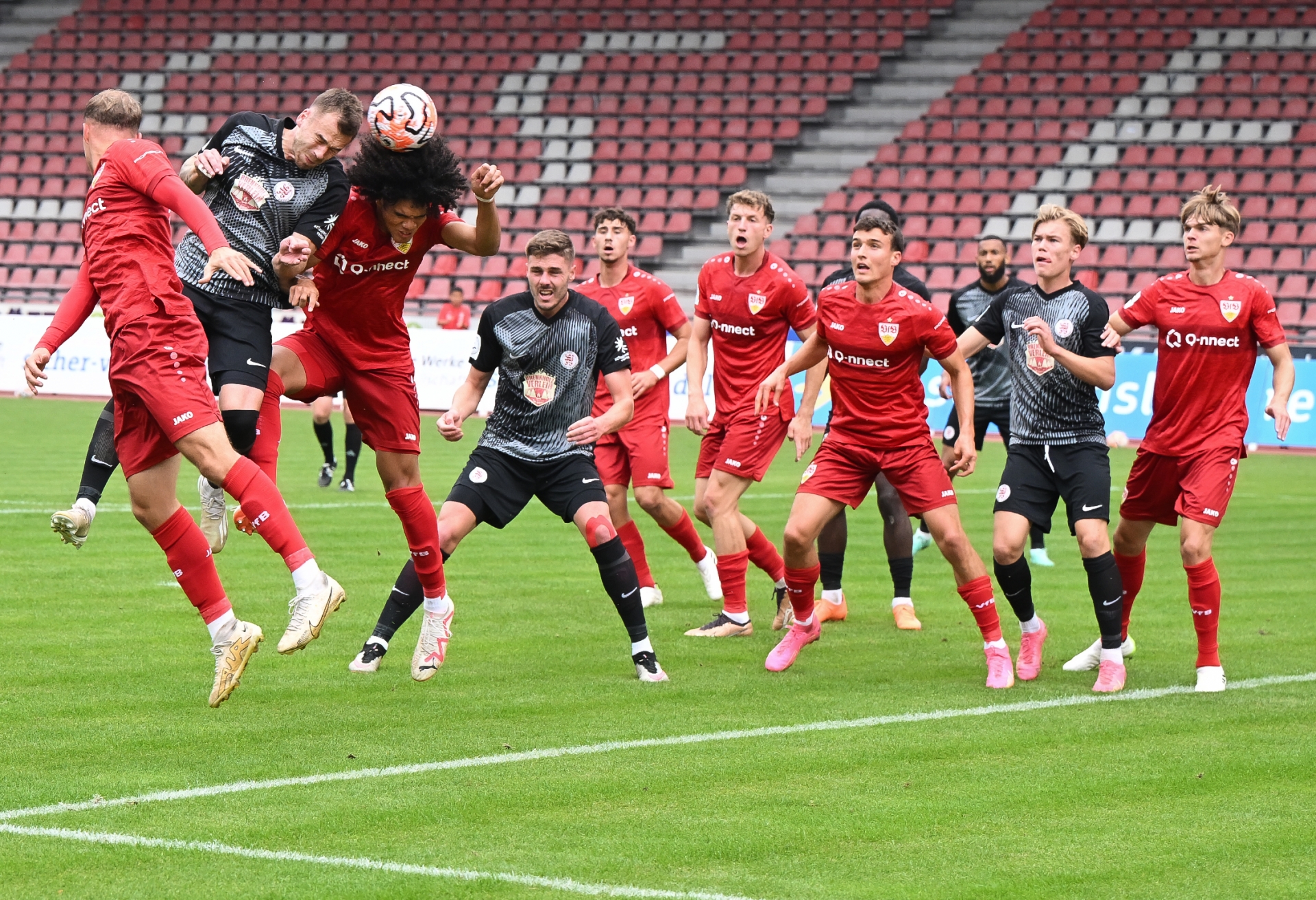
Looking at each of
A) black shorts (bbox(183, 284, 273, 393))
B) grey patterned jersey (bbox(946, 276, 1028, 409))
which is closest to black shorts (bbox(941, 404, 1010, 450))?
grey patterned jersey (bbox(946, 276, 1028, 409))

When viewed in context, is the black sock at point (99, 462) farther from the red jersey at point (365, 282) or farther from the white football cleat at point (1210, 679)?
the white football cleat at point (1210, 679)

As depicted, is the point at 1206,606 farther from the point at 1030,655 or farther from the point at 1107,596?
the point at 1030,655

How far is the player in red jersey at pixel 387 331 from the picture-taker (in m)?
7.73

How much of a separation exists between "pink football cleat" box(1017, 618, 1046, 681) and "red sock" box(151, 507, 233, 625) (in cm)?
369

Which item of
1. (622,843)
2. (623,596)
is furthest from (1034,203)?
(622,843)

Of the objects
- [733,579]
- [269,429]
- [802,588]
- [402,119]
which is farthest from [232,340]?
[733,579]

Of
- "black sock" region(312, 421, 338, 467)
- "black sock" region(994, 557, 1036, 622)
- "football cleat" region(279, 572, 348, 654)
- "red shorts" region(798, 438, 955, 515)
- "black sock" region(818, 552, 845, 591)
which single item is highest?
"red shorts" region(798, 438, 955, 515)

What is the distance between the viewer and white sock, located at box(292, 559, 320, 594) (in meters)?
6.71

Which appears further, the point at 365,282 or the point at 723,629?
the point at 723,629

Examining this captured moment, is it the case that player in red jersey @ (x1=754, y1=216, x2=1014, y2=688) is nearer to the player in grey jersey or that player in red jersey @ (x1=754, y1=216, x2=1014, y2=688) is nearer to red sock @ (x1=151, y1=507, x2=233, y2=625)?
the player in grey jersey

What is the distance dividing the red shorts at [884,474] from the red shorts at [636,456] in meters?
2.15

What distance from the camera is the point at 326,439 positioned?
16.8 metres

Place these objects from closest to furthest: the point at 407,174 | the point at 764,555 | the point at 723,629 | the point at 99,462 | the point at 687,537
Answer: the point at 407,174, the point at 99,462, the point at 723,629, the point at 764,555, the point at 687,537

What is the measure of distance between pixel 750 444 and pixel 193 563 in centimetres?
357
